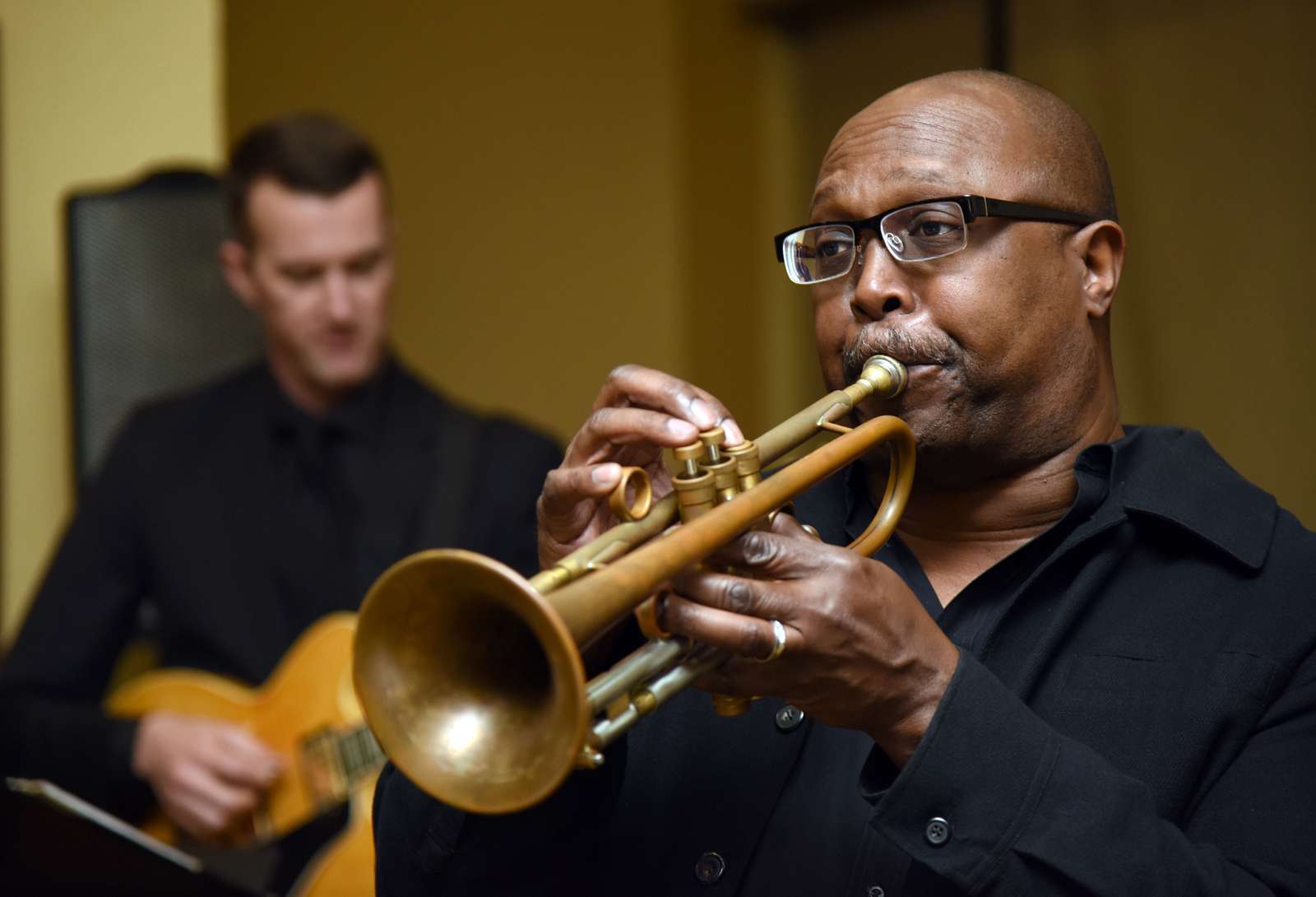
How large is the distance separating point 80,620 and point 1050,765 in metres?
2.23

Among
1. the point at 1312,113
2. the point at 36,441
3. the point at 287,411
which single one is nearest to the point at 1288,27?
the point at 1312,113

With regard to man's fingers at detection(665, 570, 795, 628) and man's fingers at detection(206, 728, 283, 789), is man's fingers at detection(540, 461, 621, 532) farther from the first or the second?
man's fingers at detection(206, 728, 283, 789)

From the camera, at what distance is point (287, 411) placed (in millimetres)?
3053

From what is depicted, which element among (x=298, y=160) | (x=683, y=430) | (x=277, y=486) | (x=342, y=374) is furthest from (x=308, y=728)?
(x=683, y=430)

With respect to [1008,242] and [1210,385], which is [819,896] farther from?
[1210,385]

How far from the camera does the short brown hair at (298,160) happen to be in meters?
3.03

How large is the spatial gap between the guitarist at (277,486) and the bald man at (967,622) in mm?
1307

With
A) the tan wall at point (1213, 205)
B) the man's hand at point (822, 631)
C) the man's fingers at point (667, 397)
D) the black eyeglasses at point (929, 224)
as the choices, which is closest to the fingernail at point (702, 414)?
the man's fingers at point (667, 397)

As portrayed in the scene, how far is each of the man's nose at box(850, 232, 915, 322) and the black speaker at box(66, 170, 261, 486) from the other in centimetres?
229

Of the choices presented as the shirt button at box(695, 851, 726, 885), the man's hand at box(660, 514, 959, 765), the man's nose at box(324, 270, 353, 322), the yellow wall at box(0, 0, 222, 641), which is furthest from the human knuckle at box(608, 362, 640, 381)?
the yellow wall at box(0, 0, 222, 641)

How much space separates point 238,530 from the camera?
2.97 meters

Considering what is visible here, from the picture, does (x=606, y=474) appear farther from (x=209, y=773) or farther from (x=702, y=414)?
(x=209, y=773)

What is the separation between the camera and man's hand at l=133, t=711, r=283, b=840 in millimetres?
2641

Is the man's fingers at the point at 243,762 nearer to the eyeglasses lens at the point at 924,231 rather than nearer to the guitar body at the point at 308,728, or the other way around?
the guitar body at the point at 308,728
